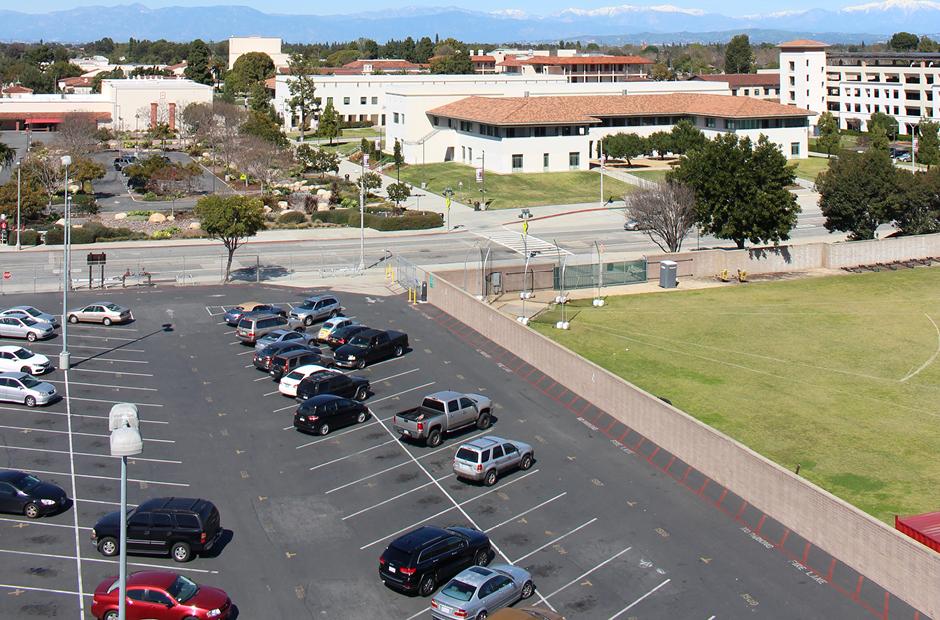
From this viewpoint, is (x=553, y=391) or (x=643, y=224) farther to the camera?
(x=643, y=224)

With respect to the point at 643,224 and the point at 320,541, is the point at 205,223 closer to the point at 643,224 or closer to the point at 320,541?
the point at 643,224

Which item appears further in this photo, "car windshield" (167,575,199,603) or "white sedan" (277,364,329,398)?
"white sedan" (277,364,329,398)

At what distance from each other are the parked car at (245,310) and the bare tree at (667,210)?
26820 mm

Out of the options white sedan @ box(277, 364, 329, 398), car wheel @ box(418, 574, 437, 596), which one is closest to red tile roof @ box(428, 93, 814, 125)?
white sedan @ box(277, 364, 329, 398)

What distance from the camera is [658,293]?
64.5 meters

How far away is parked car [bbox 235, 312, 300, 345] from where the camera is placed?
51594 mm

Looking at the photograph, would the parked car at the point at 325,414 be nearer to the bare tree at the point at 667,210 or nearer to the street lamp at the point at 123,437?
the street lamp at the point at 123,437

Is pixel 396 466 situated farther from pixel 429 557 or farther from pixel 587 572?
pixel 587 572

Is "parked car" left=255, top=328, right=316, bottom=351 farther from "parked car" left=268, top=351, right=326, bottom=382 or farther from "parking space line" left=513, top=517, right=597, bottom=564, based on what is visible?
"parking space line" left=513, top=517, right=597, bottom=564

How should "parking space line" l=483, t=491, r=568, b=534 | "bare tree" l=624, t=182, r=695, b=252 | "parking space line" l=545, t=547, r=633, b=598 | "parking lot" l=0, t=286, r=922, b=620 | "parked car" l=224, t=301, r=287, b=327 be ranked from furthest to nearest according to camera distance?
"bare tree" l=624, t=182, r=695, b=252 → "parked car" l=224, t=301, r=287, b=327 → "parking space line" l=483, t=491, r=568, b=534 → "parking space line" l=545, t=547, r=633, b=598 → "parking lot" l=0, t=286, r=922, b=620

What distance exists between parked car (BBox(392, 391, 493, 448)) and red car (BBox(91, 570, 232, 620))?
13032mm

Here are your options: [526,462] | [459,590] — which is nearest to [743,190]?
[526,462]

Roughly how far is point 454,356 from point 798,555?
2234 cm

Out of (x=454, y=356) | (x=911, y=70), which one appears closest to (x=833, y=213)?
(x=454, y=356)
